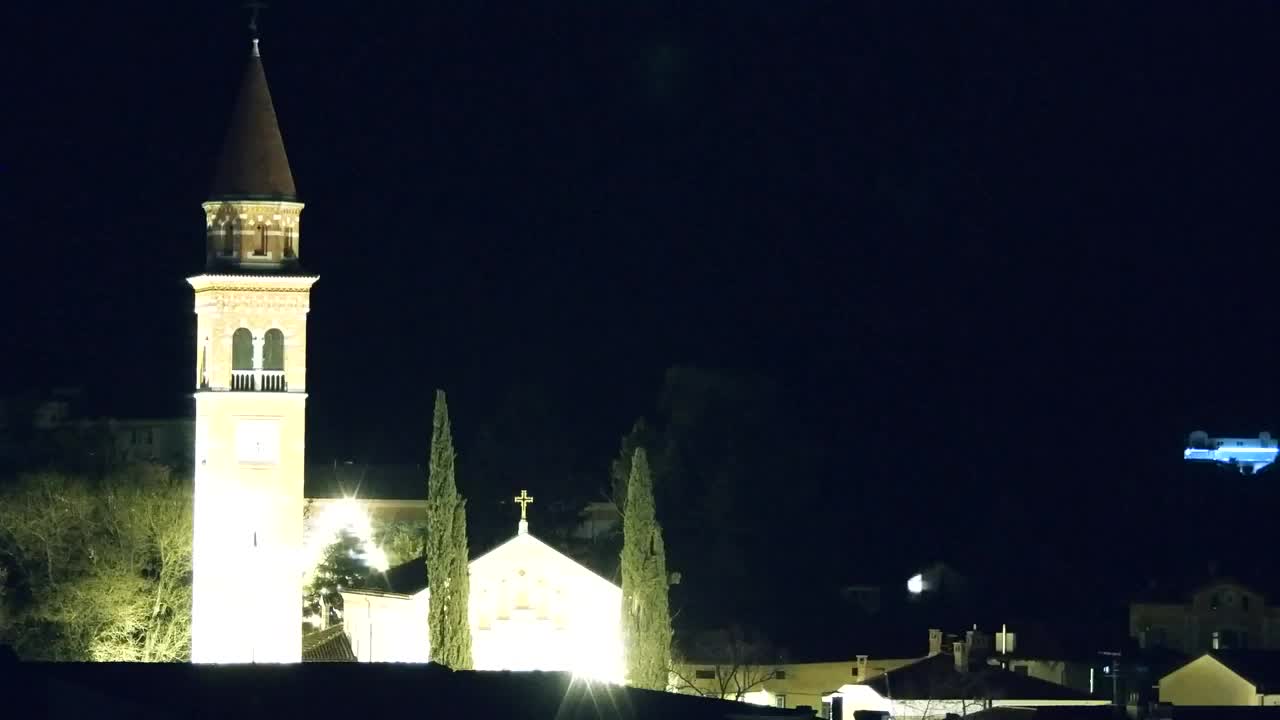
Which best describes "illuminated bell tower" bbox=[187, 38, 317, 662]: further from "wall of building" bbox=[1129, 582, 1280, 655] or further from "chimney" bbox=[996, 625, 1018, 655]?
"wall of building" bbox=[1129, 582, 1280, 655]

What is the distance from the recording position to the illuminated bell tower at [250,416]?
73625 millimetres

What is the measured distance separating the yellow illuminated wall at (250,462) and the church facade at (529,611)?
285 centimetres

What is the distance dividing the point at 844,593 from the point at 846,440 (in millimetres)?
20945

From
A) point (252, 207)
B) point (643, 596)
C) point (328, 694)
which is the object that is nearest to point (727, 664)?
point (643, 596)

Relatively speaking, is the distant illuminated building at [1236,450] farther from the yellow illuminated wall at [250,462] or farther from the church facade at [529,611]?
the yellow illuminated wall at [250,462]

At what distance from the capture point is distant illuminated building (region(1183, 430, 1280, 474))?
432 feet

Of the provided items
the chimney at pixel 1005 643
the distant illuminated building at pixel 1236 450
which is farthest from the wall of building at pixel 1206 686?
the distant illuminated building at pixel 1236 450

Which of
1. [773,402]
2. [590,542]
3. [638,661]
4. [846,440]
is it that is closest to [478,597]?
[638,661]

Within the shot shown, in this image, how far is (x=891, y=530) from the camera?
393 ft

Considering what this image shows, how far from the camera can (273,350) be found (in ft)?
245

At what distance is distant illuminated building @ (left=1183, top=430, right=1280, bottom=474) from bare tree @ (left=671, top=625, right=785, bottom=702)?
155 feet

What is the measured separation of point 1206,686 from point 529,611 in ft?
52.5

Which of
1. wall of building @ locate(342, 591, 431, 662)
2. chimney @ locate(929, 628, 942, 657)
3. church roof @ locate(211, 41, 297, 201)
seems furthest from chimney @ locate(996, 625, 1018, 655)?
church roof @ locate(211, 41, 297, 201)

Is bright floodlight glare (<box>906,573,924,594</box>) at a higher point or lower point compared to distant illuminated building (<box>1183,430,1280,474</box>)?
lower
